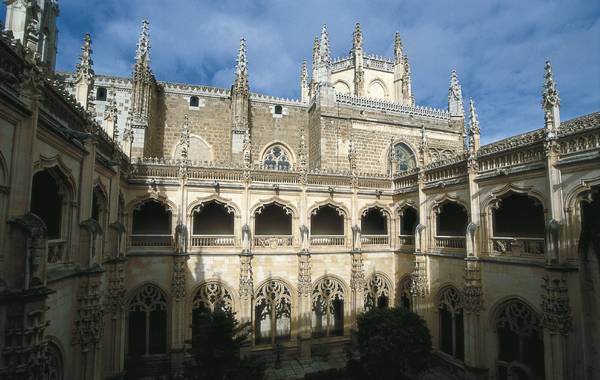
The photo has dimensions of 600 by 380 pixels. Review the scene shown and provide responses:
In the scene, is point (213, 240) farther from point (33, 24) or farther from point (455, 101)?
point (455, 101)

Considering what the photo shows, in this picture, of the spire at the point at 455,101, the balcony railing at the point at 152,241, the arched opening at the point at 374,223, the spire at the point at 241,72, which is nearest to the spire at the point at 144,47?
the spire at the point at 241,72

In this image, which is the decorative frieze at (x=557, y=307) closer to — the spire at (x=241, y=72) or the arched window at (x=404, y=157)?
the arched window at (x=404, y=157)

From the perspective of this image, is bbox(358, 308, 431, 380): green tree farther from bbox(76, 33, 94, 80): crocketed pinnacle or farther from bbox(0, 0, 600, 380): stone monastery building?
bbox(76, 33, 94, 80): crocketed pinnacle

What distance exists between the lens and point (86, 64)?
33.9ft

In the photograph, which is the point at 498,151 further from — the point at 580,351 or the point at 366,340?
the point at 366,340

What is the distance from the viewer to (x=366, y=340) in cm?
1335

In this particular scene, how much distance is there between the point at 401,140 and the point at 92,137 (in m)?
21.3

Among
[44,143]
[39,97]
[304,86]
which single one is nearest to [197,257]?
[44,143]

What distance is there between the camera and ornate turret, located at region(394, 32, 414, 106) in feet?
118

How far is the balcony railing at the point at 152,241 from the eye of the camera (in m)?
16.6

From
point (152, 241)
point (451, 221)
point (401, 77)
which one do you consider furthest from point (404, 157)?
point (152, 241)

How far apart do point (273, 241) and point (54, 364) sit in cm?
1106

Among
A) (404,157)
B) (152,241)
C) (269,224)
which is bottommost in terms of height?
(152,241)

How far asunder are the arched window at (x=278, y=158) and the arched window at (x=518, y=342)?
55.1 ft
